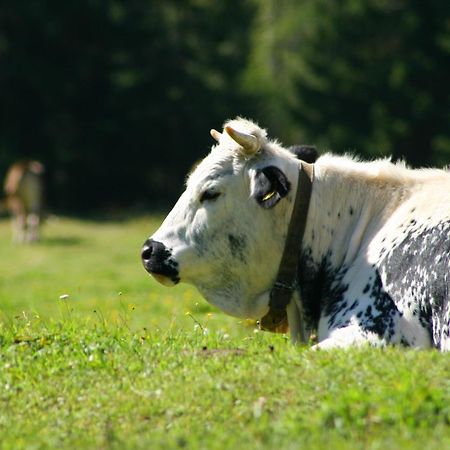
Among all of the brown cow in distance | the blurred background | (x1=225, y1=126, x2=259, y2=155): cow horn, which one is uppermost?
(x1=225, y1=126, x2=259, y2=155): cow horn

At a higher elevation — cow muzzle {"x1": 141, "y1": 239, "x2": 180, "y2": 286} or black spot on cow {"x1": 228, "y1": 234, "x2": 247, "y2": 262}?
black spot on cow {"x1": 228, "y1": 234, "x2": 247, "y2": 262}

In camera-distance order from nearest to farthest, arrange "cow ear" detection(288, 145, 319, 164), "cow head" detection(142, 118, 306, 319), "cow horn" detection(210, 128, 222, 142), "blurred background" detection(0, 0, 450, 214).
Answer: "cow head" detection(142, 118, 306, 319) → "cow horn" detection(210, 128, 222, 142) → "cow ear" detection(288, 145, 319, 164) → "blurred background" detection(0, 0, 450, 214)

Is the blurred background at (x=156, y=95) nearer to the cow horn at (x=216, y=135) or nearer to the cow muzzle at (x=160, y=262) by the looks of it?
the cow horn at (x=216, y=135)

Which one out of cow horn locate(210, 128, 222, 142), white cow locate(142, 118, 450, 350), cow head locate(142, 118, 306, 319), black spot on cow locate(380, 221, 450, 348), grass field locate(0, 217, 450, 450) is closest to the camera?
grass field locate(0, 217, 450, 450)

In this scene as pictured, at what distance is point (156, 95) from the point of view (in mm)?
50281

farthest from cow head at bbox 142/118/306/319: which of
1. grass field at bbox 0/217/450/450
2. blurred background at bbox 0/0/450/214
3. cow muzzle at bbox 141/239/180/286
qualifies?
blurred background at bbox 0/0/450/214

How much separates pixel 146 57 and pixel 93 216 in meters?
8.47

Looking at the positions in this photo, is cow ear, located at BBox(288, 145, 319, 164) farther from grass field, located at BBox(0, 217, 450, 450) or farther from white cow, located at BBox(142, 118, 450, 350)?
grass field, located at BBox(0, 217, 450, 450)

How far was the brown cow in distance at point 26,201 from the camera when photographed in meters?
35.4

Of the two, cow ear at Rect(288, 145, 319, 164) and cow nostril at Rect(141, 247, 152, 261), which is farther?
cow ear at Rect(288, 145, 319, 164)

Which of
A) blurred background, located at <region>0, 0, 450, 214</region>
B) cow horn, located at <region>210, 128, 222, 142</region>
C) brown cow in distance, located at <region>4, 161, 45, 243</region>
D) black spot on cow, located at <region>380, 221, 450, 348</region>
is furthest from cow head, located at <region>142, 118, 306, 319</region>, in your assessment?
blurred background, located at <region>0, 0, 450, 214</region>

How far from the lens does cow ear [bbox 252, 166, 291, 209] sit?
8.37 m

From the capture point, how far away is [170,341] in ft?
27.6

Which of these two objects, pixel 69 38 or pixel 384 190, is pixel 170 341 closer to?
pixel 384 190
